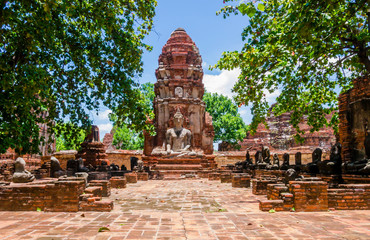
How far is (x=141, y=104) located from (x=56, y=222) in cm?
537

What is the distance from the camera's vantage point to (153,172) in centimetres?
1723

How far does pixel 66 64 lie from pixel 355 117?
10.8 meters

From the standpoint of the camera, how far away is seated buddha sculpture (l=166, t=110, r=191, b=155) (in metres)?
21.4

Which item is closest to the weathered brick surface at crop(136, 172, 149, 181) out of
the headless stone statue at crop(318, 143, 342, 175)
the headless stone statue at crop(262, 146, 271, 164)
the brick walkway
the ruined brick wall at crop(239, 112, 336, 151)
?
the headless stone statue at crop(262, 146, 271, 164)

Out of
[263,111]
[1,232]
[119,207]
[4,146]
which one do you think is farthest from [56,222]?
[263,111]

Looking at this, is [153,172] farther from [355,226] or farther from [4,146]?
[355,226]

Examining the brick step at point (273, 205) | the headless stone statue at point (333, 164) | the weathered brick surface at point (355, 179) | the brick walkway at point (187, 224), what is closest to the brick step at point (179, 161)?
the headless stone statue at point (333, 164)

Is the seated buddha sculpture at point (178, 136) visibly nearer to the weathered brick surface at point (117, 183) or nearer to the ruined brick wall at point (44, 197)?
the weathered brick surface at point (117, 183)

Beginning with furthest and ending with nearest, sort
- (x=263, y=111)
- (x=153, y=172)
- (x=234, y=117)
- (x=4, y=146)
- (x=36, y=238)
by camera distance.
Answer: (x=234, y=117) < (x=153, y=172) < (x=263, y=111) < (x=4, y=146) < (x=36, y=238)

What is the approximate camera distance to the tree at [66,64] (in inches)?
266

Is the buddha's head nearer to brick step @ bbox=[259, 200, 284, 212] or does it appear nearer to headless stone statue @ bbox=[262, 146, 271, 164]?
headless stone statue @ bbox=[262, 146, 271, 164]

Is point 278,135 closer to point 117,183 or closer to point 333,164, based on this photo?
point 333,164

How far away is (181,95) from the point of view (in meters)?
23.8

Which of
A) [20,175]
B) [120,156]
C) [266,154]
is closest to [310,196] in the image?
[20,175]
